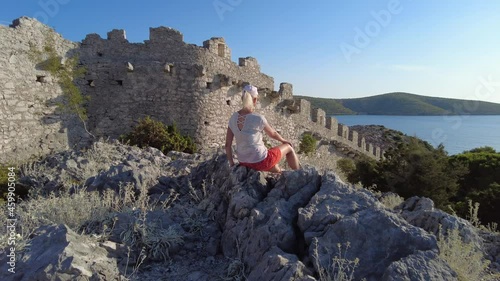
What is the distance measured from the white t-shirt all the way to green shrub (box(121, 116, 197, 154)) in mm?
7078

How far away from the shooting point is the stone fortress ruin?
982 centimetres

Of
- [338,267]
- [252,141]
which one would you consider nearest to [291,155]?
[252,141]

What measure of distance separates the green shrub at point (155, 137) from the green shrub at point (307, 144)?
7203 mm

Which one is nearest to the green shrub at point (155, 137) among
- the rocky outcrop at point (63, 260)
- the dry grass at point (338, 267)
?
the rocky outcrop at point (63, 260)

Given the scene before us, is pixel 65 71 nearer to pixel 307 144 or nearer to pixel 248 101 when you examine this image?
pixel 248 101

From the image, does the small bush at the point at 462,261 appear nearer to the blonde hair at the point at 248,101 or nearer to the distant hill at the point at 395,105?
the blonde hair at the point at 248,101

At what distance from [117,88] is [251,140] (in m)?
9.32

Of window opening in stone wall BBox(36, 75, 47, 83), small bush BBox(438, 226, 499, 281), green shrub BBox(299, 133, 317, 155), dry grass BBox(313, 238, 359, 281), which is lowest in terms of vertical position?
green shrub BBox(299, 133, 317, 155)

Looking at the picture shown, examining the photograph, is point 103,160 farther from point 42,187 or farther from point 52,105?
point 52,105

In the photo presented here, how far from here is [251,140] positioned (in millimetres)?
4566

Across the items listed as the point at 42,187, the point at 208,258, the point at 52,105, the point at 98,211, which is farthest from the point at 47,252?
the point at 52,105

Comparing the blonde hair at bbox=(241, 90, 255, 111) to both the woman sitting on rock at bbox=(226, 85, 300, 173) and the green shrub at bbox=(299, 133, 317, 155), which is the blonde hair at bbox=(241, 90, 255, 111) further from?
the green shrub at bbox=(299, 133, 317, 155)

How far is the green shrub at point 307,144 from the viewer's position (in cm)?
1750

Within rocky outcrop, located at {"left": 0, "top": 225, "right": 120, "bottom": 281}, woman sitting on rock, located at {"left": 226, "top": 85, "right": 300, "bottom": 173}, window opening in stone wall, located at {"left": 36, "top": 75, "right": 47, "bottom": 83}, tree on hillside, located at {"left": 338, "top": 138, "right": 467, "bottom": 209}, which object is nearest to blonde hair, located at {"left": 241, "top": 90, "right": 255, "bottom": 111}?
woman sitting on rock, located at {"left": 226, "top": 85, "right": 300, "bottom": 173}
